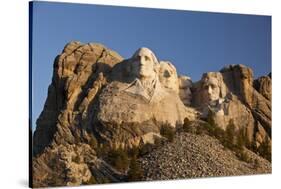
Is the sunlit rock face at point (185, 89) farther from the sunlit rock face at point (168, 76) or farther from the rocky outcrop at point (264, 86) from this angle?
the rocky outcrop at point (264, 86)

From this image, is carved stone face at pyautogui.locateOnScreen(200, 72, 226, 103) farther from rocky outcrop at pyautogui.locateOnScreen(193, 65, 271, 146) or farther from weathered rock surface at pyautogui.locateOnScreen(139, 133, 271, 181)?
weathered rock surface at pyautogui.locateOnScreen(139, 133, 271, 181)

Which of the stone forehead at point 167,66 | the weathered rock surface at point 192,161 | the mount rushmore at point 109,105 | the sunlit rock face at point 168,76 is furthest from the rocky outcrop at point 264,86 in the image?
the stone forehead at point 167,66

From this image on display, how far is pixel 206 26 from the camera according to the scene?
13.6 metres

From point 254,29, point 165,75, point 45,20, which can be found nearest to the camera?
point 45,20

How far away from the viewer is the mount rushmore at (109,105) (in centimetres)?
1220

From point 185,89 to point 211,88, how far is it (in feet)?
1.64

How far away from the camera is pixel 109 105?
12.6 m

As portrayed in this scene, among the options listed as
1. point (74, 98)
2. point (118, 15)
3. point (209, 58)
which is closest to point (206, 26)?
point (209, 58)

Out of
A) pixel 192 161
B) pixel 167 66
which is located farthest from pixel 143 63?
pixel 192 161

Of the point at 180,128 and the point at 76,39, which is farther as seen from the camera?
the point at 180,128

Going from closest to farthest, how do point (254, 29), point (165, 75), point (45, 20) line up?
point (45, 20) < point (165, 75) < point (254, 29)

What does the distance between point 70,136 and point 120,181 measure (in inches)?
41.6

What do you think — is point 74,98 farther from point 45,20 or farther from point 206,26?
point 206,26

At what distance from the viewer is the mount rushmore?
40.0 ft
